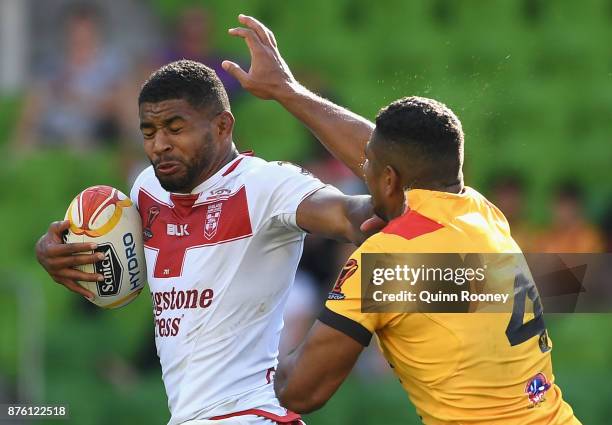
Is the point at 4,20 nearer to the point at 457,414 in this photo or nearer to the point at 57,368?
the point at 57,368

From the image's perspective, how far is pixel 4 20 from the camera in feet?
36.5

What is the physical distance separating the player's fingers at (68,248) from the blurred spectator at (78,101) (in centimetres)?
509

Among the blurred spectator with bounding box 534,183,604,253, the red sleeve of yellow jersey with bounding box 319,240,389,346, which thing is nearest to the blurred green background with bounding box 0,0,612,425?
the blurred spectator with bounding box 534,183,604,253

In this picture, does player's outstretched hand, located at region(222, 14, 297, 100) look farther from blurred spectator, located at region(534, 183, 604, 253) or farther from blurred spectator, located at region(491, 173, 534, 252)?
blurred spectator, located at region(534, 183, 604, 253)

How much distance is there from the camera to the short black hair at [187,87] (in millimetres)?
4988

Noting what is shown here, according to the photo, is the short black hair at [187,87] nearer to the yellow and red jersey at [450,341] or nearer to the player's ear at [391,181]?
the player's ear at [391,181]

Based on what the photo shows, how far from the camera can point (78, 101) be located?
408 inches

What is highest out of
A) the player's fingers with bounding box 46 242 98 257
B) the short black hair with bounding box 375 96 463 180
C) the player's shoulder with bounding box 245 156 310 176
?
the short black hair with bounding box 375 96 463 180

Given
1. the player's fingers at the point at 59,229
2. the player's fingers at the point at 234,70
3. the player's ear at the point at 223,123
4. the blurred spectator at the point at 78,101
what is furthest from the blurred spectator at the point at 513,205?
the player's fingers at the point at 59,229

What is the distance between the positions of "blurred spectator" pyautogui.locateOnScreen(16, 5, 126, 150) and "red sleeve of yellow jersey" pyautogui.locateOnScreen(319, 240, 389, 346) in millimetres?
6201

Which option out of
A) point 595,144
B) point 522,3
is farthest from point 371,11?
point 595,144

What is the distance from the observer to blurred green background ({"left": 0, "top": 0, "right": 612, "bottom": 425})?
852cm

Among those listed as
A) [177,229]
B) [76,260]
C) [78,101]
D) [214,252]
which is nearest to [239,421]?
[214,252]

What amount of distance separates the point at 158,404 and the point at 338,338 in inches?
172
